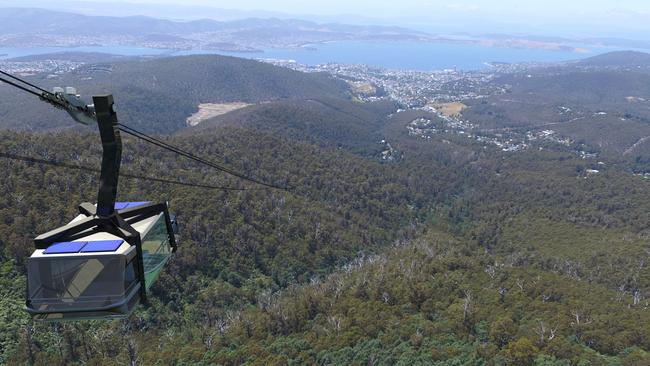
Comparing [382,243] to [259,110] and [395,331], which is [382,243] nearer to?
[395,331]

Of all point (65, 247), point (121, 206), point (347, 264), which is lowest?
point (347, 264)

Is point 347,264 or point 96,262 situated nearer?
point 96,262

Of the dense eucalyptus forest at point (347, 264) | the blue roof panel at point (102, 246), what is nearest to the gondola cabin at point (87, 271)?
the blue roof panel at point (102, 246)

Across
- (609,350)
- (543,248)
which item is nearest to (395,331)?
(609,350)

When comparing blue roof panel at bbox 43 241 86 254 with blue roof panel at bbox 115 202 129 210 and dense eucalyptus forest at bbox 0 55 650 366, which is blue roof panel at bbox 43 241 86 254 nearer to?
blue roof panel at bbox 115 202 129 210

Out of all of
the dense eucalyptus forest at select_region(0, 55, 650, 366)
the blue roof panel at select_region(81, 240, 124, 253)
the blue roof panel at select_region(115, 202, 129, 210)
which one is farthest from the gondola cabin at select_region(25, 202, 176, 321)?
the dense eucalyptus forest at select_region(0, 55, 650, 366)

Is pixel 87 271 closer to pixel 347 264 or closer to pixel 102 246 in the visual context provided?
pixel 102 246

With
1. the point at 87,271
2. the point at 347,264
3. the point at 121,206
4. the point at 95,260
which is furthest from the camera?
the point at 347,264

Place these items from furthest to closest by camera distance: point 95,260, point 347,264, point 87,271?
point 347,264
point 87,271
point 95,260

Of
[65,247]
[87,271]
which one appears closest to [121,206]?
[65,247]

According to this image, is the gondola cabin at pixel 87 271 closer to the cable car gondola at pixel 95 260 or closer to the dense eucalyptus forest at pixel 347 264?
the cable car gondola at pixel 95 260
